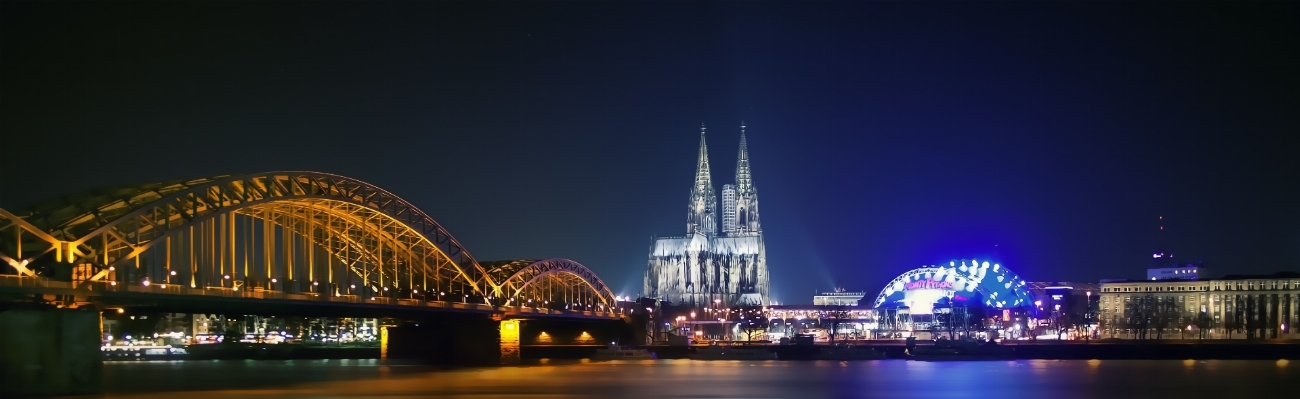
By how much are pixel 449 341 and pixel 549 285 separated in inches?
1101

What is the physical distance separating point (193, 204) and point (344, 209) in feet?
71.6

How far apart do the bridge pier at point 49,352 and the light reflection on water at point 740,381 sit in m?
5.75

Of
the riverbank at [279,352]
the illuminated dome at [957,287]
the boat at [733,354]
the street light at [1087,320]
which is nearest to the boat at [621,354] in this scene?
the boat at [733,354]

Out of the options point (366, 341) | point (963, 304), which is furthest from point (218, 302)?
point (963, 304)

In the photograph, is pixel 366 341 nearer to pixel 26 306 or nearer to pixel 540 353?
pixel 540 353

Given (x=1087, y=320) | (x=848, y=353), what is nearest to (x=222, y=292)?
(x=848, y=353)

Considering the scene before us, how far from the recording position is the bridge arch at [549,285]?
11538cm

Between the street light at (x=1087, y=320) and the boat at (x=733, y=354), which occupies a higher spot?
the boat at (x=733, y=354)

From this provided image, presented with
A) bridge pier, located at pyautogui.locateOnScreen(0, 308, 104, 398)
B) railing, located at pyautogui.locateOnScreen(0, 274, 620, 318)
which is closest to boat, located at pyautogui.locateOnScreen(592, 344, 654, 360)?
railing, located at pyautogui.locateOnScreen(0, 274, 620, 318)

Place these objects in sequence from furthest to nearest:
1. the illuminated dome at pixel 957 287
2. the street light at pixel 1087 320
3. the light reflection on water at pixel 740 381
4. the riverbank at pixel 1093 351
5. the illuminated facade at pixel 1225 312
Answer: the illuminated dome at pixel 957 287
the illuminated facade at pixel 1225 312
the street light at pixel 1087 320
the riverbank at pixel 1093 351
the light reflection on water at pixel 740 381

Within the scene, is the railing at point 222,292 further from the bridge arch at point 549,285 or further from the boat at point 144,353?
the boat at point 144,353

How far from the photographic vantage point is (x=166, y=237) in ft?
198

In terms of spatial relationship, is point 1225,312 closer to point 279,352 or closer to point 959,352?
point 959,352

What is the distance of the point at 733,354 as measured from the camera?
116m
